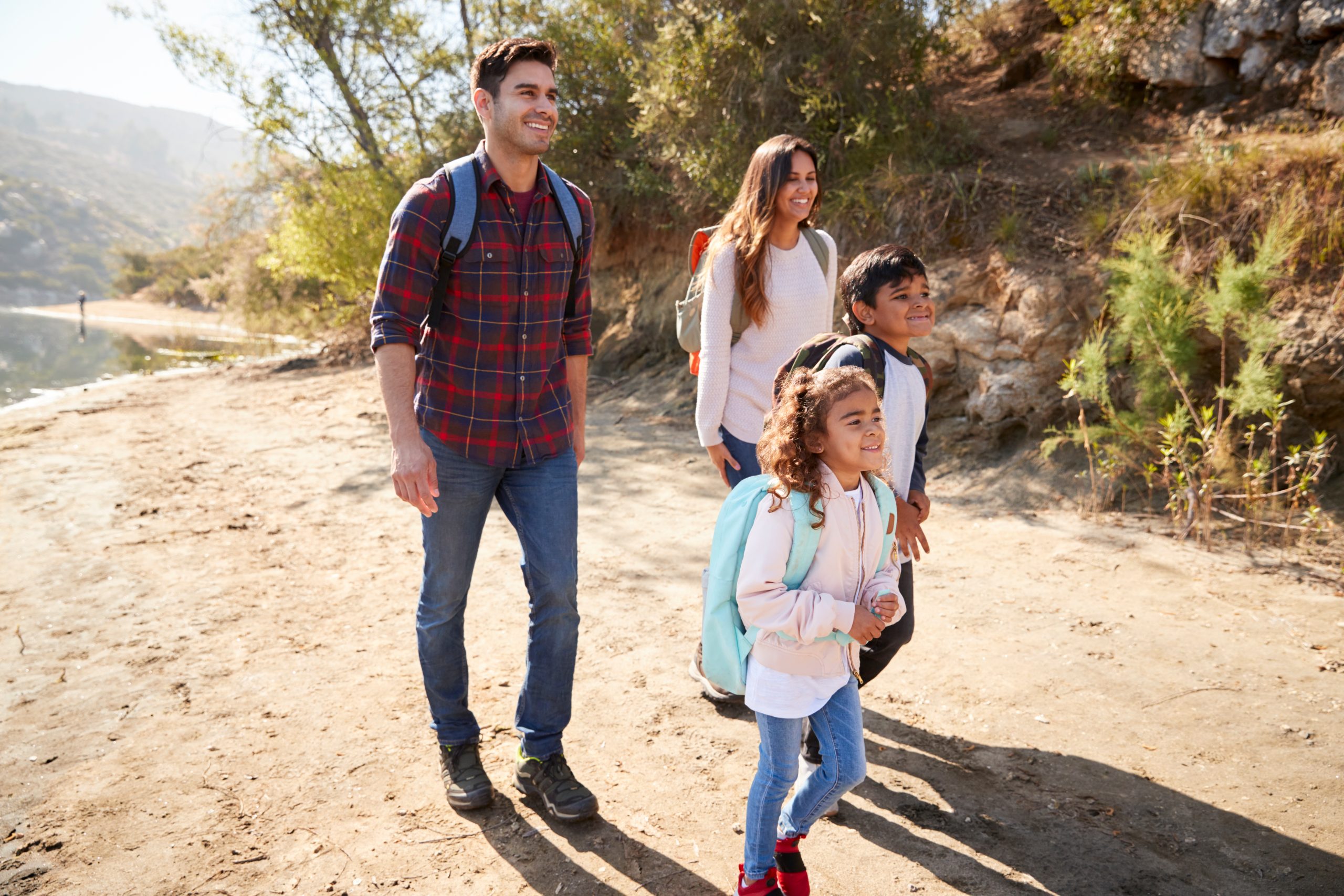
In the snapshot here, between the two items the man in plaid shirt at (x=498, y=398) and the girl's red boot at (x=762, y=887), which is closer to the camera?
the girl's red boot at (x=762, y=887)

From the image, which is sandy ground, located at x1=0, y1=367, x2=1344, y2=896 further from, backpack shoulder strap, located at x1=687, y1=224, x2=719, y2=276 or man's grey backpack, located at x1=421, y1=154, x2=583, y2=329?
backpack shoulder strap, located at x1=687, y1=224, x2=719, y2=276

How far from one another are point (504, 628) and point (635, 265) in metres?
8.23

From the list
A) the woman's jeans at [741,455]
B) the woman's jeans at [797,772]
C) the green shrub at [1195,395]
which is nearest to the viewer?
the woman's jeans at [797,772]

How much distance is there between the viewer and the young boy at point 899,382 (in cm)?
269

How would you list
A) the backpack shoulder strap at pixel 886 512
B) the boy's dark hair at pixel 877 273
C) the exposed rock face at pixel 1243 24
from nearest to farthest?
the backpack shoulder strap at pixel 886 512, the boy's dark hair at pixel 877 273, the exposed rock face at pixel 1243 24

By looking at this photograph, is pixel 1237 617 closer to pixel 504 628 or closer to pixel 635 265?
pixel 504 628

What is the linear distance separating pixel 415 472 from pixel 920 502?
154 centimetres

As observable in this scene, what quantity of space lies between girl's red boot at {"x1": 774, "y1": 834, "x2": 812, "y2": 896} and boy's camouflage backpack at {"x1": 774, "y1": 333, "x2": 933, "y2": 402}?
1.20 metres

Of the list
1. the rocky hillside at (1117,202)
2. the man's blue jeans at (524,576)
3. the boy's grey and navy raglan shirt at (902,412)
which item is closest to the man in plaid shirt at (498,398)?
the man's blue jeans at (524,576)

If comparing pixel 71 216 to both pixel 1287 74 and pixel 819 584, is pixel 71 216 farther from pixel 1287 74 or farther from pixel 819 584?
pixel 819 584

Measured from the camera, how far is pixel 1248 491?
5234 millimetres

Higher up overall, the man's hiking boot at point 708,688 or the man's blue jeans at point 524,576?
the man's blue jeans at point 524,576

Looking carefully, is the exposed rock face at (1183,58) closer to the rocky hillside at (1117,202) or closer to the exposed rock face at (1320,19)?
the rocky hillside at (1117,202)

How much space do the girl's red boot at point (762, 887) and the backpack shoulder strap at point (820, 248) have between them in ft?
6.92
